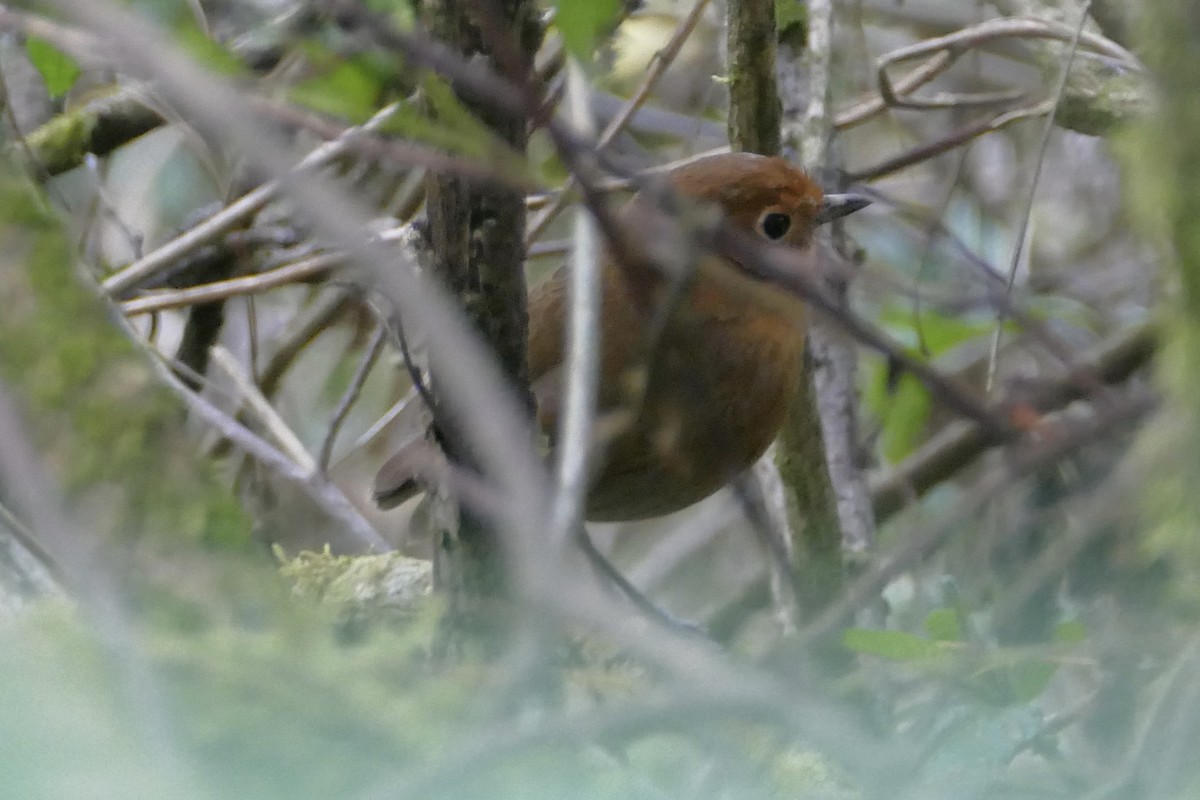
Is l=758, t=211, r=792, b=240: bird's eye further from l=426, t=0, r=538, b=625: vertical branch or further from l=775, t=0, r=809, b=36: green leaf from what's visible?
l=426, t=0, r=538, b=625: vertical branch

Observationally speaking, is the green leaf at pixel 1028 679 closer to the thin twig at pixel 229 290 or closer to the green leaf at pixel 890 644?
the green leaf at pixel 890 644

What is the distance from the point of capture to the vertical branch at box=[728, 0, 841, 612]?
2.07 m

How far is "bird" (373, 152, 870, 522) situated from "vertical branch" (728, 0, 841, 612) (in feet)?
0.24

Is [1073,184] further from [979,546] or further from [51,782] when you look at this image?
[51,782]

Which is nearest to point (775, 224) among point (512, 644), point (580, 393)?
point (580, 393)

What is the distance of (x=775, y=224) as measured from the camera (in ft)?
8.13

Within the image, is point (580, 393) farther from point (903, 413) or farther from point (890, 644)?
point (903, 413)

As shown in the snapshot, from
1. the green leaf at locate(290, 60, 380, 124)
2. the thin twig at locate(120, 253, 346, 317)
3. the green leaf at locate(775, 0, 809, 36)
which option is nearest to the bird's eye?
the green leaf at locate(775, 0, 809, 36)

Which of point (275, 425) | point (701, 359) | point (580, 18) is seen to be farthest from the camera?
point (275, 425)

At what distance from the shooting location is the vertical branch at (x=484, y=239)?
1.42 metres

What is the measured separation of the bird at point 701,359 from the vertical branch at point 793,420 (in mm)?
72

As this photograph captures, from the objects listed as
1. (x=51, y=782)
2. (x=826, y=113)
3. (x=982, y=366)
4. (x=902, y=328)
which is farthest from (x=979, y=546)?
(x=51, y=782)

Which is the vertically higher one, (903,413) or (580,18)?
(903,413)

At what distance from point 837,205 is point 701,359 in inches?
16.7
